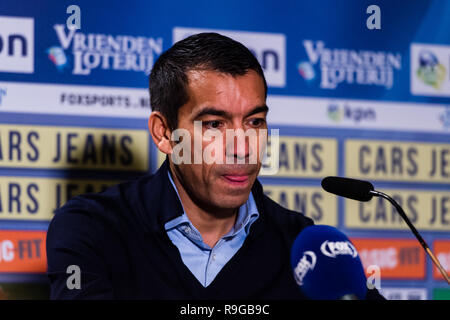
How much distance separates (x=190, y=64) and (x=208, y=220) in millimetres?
424

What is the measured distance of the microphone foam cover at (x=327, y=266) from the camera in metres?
1.04

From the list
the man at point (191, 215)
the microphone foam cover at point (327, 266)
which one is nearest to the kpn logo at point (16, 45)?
the man at point (191, 215)

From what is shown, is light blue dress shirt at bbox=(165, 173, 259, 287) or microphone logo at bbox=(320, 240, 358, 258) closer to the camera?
microphone logo at bbox=(320, 240, 358, 258)

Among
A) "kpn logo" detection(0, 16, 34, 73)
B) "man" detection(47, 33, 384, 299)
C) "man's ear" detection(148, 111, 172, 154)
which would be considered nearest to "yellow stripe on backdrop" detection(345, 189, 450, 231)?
"man" detection(47, 33, 384, 299)

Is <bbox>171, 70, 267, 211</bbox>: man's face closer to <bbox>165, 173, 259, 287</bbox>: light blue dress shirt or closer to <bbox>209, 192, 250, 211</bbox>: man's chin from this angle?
<bbox>209, 192, 250, 211</bbox>: man's chin

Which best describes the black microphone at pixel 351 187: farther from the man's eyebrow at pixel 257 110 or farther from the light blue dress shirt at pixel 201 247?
the light blue dress shirt at pixel 201 247

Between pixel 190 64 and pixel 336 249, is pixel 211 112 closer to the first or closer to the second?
pixel 190 64

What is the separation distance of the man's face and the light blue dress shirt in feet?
0.36

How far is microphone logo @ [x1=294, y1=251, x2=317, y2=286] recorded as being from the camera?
3.55 feet

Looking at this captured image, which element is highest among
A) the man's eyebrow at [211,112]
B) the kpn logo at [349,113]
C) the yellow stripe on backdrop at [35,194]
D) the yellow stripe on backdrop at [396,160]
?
the kpn logo at [349,113]

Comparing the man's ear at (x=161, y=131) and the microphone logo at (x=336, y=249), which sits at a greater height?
the man's ear at (x=161, y=131)

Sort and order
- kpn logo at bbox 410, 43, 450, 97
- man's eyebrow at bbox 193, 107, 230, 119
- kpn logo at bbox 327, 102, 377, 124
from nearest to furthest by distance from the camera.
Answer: man's eyebrow at bbox 193, 107, 230, 119, kpn logo at bbox 327, 102, 377, 124, kpn logo at bbox 410, 43, 450, 97

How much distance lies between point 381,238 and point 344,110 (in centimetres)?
53
